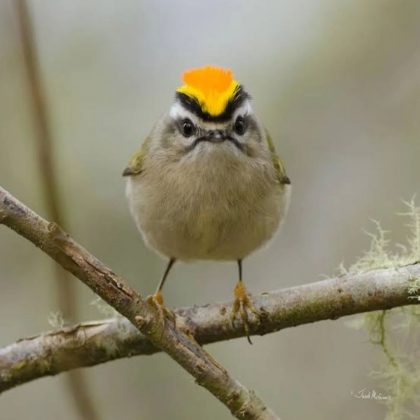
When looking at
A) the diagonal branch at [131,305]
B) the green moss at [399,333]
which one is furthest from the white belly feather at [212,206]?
the diagonal branch at [131,305]

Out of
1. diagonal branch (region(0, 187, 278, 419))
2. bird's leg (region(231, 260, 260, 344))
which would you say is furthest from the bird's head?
diagonal branch (region(0, 187, 278, 419))

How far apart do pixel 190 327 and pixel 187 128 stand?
985 mm

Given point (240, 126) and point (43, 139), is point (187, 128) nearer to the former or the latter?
point (240, 126)

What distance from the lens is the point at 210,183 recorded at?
11.9ft

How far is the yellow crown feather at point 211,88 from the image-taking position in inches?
142

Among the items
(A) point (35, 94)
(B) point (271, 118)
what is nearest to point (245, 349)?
(B) point (271, 118)

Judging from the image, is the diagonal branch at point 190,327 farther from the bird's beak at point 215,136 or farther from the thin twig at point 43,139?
the thin twig at point 43,139

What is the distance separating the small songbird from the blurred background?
1.52 m

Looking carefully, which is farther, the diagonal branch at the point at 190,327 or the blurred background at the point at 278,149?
the blurred background at the point at 278,149

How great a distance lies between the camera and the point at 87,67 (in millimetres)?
6184

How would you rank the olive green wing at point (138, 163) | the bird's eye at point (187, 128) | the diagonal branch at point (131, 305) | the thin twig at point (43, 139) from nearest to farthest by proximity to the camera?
the thin twig at point (43, 139) < the diagonal branch at point (131, 305) < the bird's eye at point (187, 128) < the olive green wing at point (138, 163)

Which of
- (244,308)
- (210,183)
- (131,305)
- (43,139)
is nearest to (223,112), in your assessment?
(210,183)

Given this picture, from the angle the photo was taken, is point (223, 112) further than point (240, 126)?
No

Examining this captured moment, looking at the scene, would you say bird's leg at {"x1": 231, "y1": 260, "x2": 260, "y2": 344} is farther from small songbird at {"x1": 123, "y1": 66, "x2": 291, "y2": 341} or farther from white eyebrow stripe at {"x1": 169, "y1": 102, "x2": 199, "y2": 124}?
white eyebrow stripe at {"x1": 169, "y1": 102, "x2": 199, "y2": 124}
